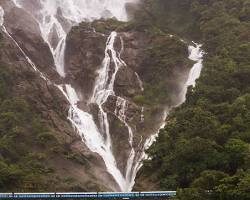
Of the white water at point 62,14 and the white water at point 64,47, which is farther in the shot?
the white water at point 62,14

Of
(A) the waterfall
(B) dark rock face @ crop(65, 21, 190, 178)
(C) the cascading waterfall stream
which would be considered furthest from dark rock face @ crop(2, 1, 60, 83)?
(A) the waterfall

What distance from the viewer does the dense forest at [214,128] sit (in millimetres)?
45438

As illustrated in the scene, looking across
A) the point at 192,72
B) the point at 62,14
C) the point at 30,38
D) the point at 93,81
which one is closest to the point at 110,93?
the point at 93,81

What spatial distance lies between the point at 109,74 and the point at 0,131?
1799 cm

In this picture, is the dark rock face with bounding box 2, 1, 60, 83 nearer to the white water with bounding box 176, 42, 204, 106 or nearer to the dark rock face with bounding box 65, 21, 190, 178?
the dark rock face with bounding box 65, 21, 190, 178

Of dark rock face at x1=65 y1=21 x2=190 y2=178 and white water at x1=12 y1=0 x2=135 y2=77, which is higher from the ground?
white water at x1=12 y1=0 x2=135 y2=77

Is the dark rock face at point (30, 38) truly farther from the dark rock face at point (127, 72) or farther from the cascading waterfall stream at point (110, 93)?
the cascading waterfall stream at point (110, 93)

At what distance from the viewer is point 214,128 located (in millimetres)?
53750

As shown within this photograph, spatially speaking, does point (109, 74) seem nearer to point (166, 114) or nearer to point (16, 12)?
point (166, 114)

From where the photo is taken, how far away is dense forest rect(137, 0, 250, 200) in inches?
1789

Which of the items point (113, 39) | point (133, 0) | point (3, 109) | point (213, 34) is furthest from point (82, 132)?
point (133, 0)

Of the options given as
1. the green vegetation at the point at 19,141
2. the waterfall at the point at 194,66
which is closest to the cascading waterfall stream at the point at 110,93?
the green vegetation at the point at 19,141

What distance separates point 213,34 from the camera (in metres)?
75.4

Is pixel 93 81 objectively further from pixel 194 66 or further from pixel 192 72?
pixel 194 66
